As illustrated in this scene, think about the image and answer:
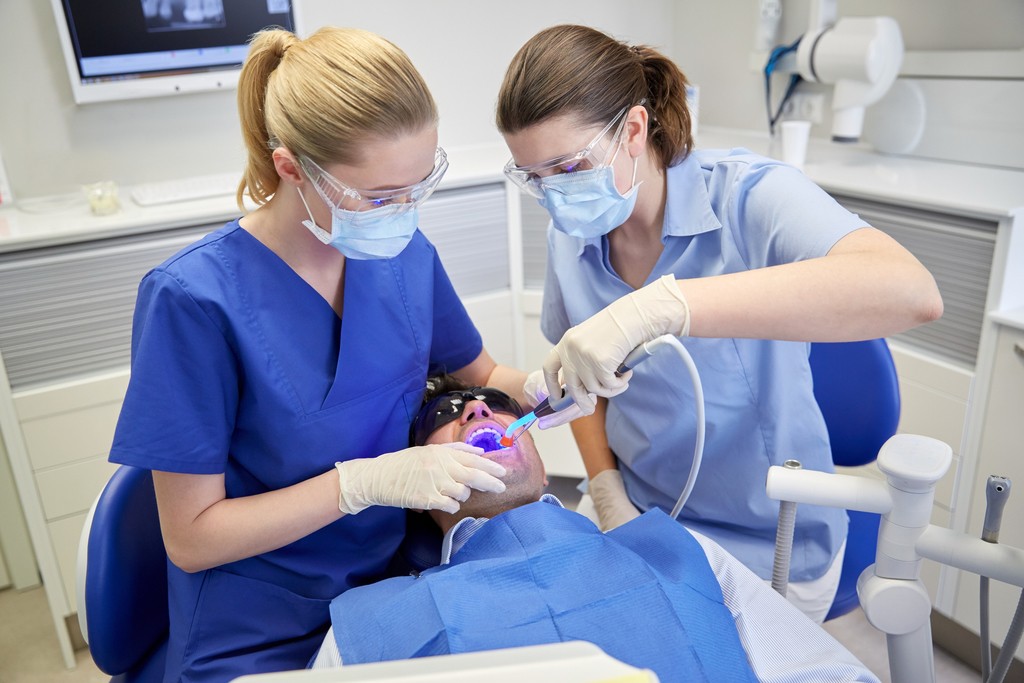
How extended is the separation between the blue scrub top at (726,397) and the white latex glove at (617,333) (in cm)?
25

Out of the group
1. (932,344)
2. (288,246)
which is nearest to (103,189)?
(288,246)

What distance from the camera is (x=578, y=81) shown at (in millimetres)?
1188

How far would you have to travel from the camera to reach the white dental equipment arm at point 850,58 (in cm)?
222

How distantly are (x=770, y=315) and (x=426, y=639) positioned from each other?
1.89ft

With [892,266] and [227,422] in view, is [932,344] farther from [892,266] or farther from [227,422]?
[227,422]

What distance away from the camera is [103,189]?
6.77ft

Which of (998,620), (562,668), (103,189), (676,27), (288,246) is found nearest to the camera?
(562,668)

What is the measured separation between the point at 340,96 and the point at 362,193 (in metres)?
0.13

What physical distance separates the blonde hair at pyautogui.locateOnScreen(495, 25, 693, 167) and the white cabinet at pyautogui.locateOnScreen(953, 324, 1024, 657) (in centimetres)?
99

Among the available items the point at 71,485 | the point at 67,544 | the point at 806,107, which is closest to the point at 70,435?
the point at 71,485

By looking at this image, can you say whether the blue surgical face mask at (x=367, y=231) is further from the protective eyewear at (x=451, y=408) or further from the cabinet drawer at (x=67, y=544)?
the cabinet drawer at (x=67, y=544)

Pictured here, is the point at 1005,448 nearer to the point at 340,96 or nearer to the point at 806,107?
the point at 806,107

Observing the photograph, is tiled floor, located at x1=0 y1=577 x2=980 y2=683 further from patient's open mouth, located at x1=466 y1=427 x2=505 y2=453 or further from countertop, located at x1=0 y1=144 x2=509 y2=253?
patient's open mouth, located at x1=466 y1=427 x2=505 y2=453

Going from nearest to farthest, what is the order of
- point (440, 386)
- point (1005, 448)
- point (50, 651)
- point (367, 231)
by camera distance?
point (367, 231) → point (440, 386) → point (1005, 448) → point (50, 651)
